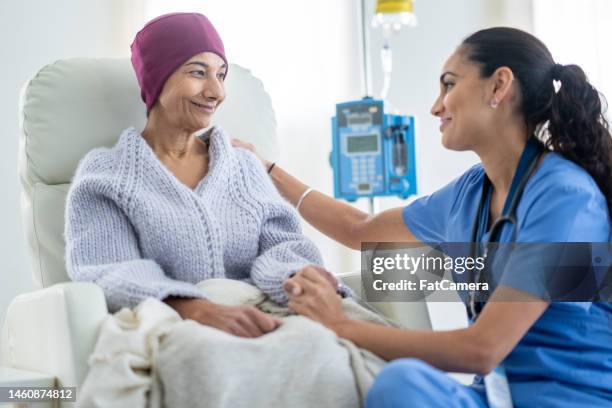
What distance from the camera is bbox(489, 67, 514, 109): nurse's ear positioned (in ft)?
5.11

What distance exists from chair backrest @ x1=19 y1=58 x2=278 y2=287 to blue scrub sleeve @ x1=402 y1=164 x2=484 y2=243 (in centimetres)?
66

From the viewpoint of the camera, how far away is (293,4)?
312cm

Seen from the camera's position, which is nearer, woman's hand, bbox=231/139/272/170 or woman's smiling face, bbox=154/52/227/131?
woman's smiling face, bbox=154/52/227/131

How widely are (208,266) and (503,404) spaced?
647 millimetres

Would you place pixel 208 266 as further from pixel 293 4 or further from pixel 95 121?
pixel 293 4

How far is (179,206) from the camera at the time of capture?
1.69m

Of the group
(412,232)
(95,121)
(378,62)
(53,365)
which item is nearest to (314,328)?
(53,365)

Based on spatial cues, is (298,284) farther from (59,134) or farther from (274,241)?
(59,134)

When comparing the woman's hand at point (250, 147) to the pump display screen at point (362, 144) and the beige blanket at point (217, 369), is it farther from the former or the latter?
the pump display screen at point (362, 144)

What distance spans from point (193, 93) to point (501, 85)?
638 millimetres

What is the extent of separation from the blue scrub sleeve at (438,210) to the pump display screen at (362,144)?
907 mm

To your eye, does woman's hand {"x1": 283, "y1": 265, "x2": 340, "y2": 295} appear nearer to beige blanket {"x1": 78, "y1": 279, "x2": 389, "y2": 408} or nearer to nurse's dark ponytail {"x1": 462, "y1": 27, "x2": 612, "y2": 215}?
beige blanket {"x1": 78, "y1": 279, "x2": 389, "y2": 408}

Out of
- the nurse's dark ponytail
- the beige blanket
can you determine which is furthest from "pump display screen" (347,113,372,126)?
the beige blanket

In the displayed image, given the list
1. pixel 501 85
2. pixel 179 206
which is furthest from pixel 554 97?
pixel 179 206
